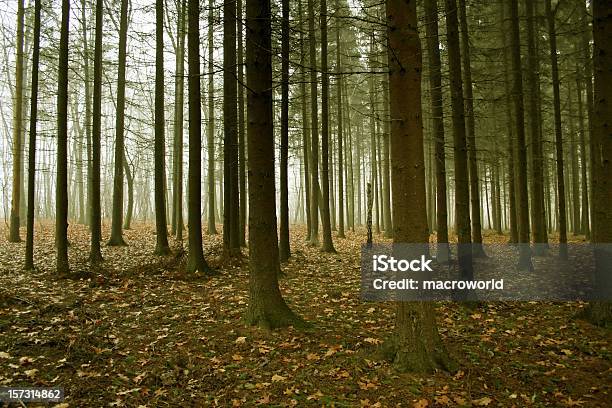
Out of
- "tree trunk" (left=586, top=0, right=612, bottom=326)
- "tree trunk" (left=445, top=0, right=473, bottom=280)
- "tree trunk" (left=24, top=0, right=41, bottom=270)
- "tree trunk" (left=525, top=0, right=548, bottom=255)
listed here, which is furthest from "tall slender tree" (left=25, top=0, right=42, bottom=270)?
"tree trunk" (left=525, top=0, right=548, bottom=255)

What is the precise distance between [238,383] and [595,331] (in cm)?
612

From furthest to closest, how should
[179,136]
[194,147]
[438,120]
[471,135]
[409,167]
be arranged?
[179,136] → [471,135] → [194,147] → [438,120] → [409,167]

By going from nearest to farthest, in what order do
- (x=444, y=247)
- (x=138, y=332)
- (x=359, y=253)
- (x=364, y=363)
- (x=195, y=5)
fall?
(x=364, y=363)
(x=138, y=332)
(x=195, y=5)
(x=444, y=247)
(x=359, y=253)

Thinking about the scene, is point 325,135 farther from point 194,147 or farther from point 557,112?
point 557,112

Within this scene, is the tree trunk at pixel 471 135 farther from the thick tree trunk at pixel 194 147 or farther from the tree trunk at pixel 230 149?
the thick tree trunk at pixel 194 147

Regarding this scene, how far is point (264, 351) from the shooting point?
577 cm

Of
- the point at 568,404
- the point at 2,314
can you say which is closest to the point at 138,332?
the point at 2,314

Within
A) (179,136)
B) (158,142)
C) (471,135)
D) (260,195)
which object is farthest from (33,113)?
(471,135)

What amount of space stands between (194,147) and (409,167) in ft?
23.1

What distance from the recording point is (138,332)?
6.54m

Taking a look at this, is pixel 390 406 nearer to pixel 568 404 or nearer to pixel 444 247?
pixel 568 404

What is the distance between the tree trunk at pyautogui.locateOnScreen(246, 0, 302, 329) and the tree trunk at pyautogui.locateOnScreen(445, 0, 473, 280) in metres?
3.96

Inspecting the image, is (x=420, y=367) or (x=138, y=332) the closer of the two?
(x=420, y=367)

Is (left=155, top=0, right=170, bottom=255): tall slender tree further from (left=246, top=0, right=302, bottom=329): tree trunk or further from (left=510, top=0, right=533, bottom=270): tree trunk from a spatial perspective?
(left=510, top=0, right=533, bottom=270): tree trunk
